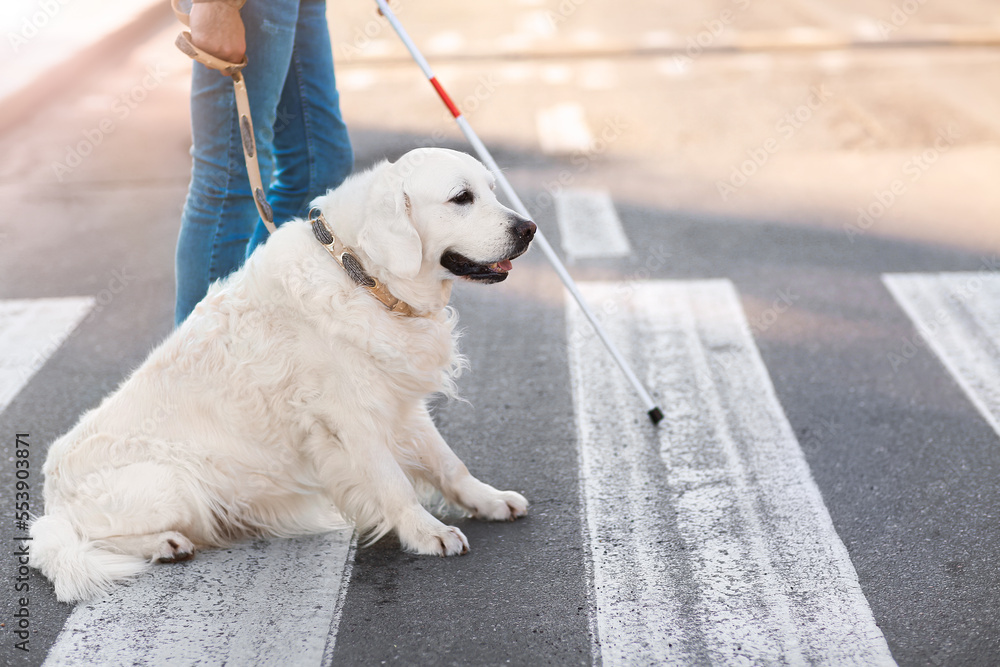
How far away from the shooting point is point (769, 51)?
10.5 m

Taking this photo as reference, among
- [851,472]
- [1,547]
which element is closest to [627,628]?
[851,472]

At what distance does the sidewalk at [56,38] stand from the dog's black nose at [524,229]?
734 centimetres

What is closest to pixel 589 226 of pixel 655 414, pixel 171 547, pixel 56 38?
pixel 655 414

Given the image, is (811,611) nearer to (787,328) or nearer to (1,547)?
(787,328)

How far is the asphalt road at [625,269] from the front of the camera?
295 centimetres

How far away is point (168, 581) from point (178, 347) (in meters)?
0.77

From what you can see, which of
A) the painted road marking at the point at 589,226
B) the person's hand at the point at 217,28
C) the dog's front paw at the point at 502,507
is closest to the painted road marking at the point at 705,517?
the dog's front paw at the point at 502,507

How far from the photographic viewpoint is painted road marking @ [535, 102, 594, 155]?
757cm

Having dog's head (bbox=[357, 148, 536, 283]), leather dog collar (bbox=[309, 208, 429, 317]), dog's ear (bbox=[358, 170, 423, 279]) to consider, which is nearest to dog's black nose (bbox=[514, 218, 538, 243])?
dog's head (bbox=[357, 148, 536, 283])

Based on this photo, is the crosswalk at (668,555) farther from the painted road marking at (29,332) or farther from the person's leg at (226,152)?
the person's leg at (226,152)

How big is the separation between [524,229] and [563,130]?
509 centimetres

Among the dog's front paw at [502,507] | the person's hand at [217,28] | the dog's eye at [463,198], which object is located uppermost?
the person's hand at [217,28]

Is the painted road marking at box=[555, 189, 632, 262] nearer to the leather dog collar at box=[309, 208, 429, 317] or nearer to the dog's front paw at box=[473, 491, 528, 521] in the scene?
the dog's front paw at box=[473, 491, 528, 521]

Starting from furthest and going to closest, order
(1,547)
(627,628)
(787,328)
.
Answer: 1. (787,328)
2. (1,547)
3. (627,628)
